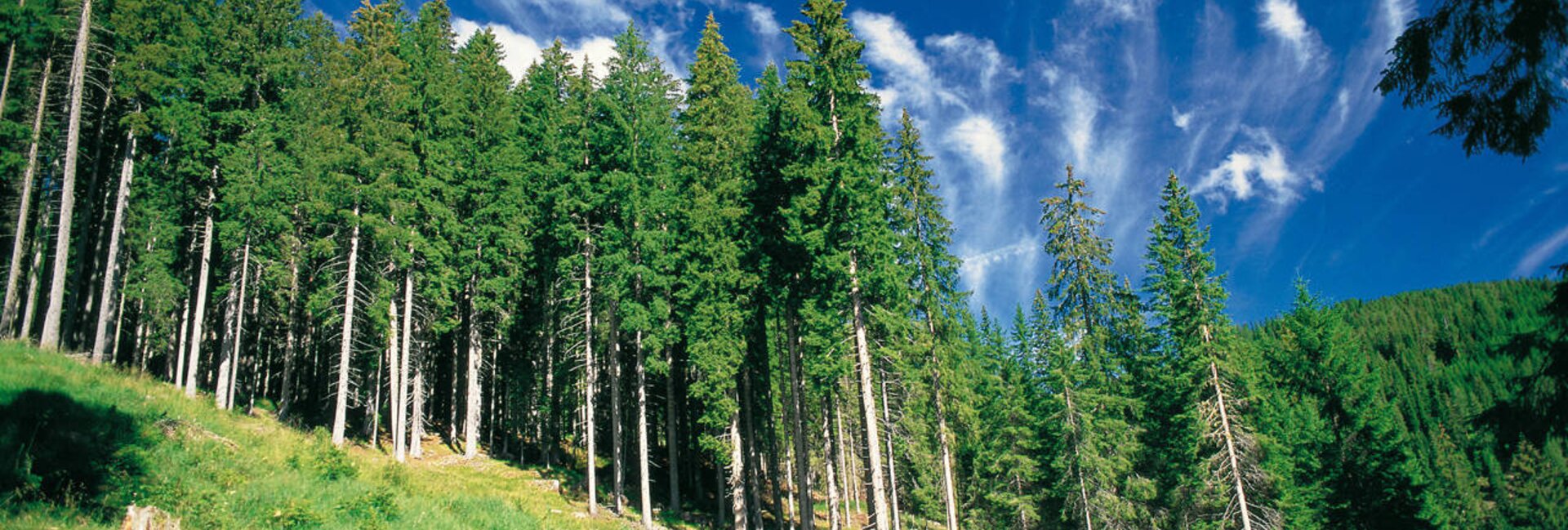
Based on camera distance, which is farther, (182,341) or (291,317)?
(291,317)

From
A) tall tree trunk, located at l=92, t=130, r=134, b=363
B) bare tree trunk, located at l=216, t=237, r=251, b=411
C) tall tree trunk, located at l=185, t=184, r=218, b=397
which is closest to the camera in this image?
tall tree trunk, located at l=92, t=130, r=134, b=363

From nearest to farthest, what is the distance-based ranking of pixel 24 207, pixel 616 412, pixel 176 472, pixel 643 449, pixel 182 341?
pixel 176 472 < pixel 643 449 < pixel 616 412 < pixel 24 207 < pixel 182 341

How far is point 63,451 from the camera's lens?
32.5ft

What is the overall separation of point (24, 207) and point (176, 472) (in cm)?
2124

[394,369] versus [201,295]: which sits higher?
[201,295]

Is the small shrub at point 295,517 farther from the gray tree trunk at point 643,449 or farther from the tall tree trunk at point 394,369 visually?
the tall tree trunk at point 394,369

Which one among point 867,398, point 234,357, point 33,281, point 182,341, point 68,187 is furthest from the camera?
point 182,341

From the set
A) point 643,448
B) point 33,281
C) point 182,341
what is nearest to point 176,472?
point 643,448

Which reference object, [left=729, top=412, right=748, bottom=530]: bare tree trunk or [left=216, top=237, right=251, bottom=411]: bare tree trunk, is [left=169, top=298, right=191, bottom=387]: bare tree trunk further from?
[left=729, top=412, right=748, bottom=530]: bare tree trunk

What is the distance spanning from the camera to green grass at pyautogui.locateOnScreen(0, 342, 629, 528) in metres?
9.09

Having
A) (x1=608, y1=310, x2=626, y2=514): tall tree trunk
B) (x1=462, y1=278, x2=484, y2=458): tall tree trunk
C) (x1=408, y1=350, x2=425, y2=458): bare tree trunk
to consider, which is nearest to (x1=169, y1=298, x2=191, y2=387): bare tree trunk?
(x1=408, y1=350, x2=425, y2=458): bare tree trunk

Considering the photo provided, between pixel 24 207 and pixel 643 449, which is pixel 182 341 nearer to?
pixel 24 207

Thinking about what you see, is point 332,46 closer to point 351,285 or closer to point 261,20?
point 261,20

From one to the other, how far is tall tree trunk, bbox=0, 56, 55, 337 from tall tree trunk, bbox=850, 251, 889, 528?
25.9 meters
